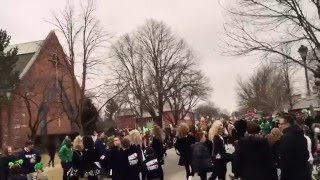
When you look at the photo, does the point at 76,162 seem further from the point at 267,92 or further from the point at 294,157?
the point at 267,92

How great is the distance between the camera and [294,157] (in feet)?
27.1

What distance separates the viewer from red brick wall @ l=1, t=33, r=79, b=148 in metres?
49.2

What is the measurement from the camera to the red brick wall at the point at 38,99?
1937 inches

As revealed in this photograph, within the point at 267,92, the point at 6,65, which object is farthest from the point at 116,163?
the point at 267,92

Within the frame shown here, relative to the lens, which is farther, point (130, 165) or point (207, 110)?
point (207, 110)

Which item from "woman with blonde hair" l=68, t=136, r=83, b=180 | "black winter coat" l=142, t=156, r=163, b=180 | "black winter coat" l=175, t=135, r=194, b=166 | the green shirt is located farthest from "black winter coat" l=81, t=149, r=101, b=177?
the green shirt

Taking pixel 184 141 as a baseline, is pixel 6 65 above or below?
above

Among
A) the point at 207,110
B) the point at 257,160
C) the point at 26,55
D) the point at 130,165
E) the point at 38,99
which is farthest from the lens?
the point at 207,110

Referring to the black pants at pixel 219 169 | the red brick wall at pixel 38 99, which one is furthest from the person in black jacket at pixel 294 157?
the red brick wall at pixel 38 99

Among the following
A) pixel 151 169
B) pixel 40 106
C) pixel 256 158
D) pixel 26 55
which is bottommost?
pixel 151 169

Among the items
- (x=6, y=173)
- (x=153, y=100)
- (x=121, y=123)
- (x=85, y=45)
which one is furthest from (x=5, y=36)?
(x=121, y=123)

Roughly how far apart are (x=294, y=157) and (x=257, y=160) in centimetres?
64

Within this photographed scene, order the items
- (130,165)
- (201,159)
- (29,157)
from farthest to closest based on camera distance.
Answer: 1. (29,157)
2. (201,159)
3. (130,165)

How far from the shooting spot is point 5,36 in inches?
1598
